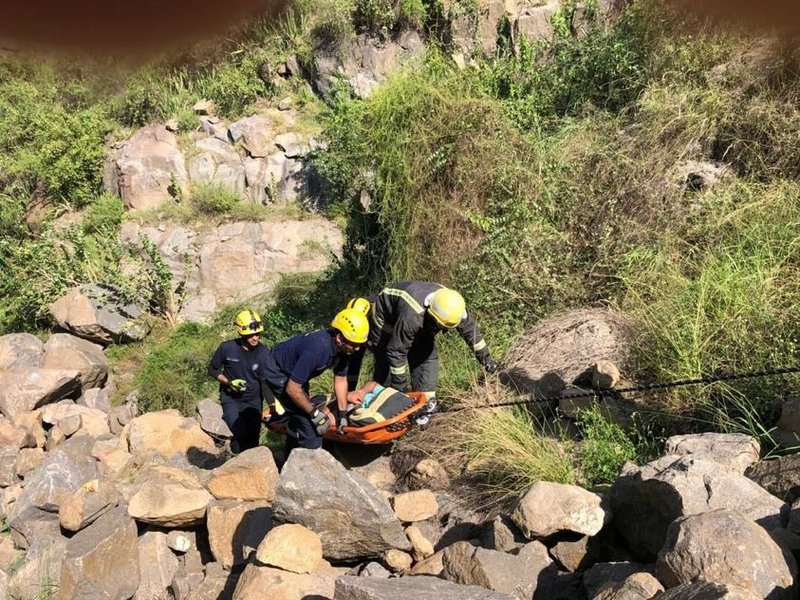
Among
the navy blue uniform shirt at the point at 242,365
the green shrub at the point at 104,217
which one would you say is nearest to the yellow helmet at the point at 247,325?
the navy blue uniform shirt at the point at 242,365

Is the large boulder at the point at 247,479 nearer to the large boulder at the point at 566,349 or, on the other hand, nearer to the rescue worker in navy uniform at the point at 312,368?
the rescue worker in navy uniform at the point at 312,368

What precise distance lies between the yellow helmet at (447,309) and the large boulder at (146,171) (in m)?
9.25

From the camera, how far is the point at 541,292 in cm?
641

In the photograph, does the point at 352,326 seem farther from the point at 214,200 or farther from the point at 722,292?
the point at 214,200

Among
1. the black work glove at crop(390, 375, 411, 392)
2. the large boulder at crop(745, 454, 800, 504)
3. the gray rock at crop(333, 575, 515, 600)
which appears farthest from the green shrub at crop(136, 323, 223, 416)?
the large boulder at crop(745, 454, 800, 504)

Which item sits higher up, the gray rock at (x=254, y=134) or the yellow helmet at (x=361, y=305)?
the gray rock at (x=254, y=134)

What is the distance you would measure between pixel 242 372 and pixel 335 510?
2.32 m

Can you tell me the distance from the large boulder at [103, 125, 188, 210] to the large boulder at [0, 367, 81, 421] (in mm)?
4905

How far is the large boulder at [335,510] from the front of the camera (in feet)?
12.3

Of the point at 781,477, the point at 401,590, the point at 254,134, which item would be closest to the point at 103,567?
the point at 401,590

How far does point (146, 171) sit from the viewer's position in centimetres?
1294

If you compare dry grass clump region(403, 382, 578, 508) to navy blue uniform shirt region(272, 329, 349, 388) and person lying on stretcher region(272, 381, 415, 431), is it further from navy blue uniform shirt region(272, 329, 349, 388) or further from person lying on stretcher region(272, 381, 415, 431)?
navy blue uniform shirt region(272, 329, 349, 388)

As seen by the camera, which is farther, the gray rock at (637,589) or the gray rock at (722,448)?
the gray rock at (722,448)

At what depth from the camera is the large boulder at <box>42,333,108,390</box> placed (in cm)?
921
